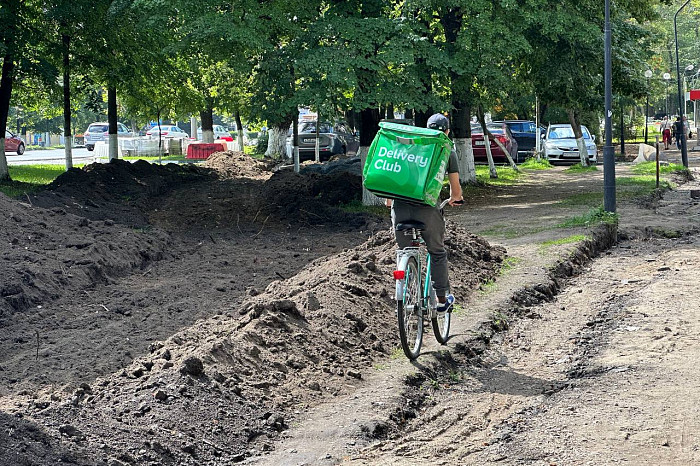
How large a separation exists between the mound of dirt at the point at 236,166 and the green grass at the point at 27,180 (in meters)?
4.91

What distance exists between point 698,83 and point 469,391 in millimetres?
79705

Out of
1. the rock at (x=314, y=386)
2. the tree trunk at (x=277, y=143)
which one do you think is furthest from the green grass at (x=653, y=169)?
the rock at (x=314, y=386)

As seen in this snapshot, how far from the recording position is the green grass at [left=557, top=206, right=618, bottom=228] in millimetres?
16844

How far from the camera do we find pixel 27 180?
91.3 feet

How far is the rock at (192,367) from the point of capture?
6.75 meters

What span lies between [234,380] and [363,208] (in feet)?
43.7

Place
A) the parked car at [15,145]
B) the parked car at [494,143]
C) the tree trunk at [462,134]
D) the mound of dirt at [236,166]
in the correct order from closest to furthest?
1. the tree trunk at [462,134]
2. the mound of dirt at [236,166]
3. the parked car at [494,143]
4. the parked car at [15,145]

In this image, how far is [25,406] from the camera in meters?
6.36

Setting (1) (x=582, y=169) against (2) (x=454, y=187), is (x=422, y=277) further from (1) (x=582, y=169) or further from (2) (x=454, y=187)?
(1) (x=582, y=169)

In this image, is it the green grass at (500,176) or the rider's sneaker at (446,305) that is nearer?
the rider's sneaker at (446,305)

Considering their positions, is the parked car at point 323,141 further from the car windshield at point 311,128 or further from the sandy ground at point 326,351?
the sandy ground at point 326,351

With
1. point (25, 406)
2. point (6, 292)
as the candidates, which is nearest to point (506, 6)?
point (6, 292)

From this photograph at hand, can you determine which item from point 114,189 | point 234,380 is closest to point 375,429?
point 234,380

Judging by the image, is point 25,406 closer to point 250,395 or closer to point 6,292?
point 250,395
